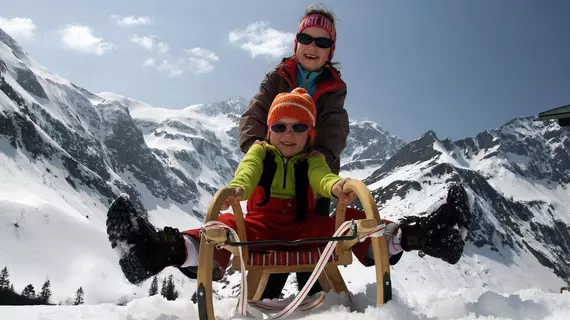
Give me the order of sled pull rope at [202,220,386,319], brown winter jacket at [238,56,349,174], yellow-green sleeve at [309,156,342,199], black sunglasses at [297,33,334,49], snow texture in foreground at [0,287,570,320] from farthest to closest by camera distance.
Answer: black sunglasses at [297,33,334,49] → brown winter jacket at [238,56,349,174] → yellow-green sleeve at [309,156,342,199] → sled pull rope at [202,220,386,319] → snow texture in foreground at [0,287,570,320]

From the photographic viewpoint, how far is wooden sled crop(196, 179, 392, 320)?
9.16ft

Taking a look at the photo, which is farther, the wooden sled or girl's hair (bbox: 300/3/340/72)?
girl's hair (bbox: 300/3/340/72)

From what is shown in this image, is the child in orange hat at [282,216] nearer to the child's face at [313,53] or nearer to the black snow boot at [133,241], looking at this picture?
the black snow boot at [133,241]

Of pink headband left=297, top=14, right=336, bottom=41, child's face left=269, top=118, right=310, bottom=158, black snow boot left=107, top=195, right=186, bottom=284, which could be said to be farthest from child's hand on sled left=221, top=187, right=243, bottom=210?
pink headband left=297, top=14, right=336, bottom=41

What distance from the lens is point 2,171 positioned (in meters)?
166

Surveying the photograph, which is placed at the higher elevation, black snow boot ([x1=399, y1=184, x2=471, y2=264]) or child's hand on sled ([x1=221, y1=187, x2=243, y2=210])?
child's hand on sled ([x1=221, y1=187, x2=243, y2=210])

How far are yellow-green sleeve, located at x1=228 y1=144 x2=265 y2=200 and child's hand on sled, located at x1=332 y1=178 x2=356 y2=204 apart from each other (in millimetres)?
705

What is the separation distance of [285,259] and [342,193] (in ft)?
2.94

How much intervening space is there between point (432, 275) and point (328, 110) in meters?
169

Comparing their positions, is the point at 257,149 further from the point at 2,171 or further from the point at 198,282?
the point at 2,171

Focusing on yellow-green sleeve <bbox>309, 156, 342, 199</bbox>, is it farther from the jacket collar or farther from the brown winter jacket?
the jacket collar

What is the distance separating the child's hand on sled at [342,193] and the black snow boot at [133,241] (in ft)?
4.61

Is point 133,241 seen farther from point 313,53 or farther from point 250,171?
point 313,53

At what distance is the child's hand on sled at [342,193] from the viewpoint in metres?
3.23
